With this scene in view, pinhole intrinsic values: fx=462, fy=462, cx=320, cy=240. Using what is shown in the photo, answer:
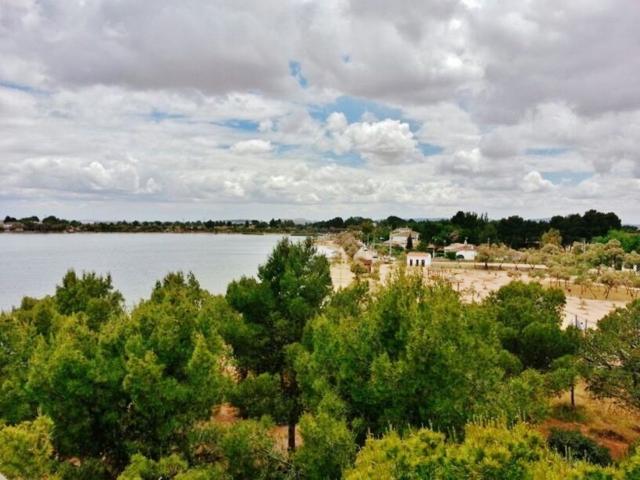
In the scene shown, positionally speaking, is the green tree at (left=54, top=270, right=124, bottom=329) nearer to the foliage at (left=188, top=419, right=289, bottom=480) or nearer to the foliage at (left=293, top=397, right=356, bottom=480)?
the foliage at (left=188, top=419, right=289, bottom=480)

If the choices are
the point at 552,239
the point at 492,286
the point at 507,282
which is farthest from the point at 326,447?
the point at 552,239

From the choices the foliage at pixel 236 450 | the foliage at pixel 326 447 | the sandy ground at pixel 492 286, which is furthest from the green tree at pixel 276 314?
the sandy ground at pixel 492 286

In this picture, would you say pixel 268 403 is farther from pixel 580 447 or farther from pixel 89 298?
pixel 89 298

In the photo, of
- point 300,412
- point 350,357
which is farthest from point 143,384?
point 300,412

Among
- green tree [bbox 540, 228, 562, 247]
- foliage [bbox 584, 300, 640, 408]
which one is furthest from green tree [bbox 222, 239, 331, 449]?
green tree [bbox 540, 228, 562, 247]

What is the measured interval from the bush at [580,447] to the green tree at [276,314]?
852 cm

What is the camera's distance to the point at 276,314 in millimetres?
15172

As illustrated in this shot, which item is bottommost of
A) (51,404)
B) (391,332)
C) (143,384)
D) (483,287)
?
(483,287)

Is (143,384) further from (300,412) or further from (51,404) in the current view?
(300,412)

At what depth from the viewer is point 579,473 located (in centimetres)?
600

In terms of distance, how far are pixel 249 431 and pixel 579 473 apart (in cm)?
651

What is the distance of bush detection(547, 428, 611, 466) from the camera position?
46.3ft

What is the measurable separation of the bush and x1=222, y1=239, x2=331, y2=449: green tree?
8.52 meters

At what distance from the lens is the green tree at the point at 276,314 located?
1491cm
